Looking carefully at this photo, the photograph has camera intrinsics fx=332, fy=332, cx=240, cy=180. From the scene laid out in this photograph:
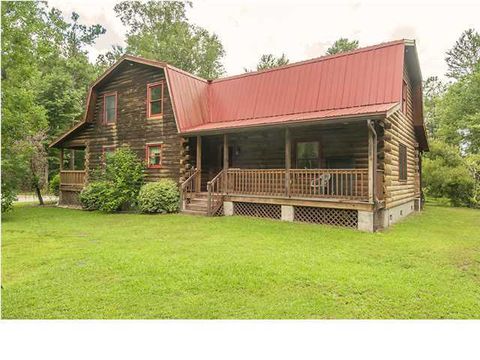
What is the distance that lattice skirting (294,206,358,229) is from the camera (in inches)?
402

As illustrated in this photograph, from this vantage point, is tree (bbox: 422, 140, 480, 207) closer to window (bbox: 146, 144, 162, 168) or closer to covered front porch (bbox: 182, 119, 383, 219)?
covered front porch (bbox: 182, 119, 383, 219)

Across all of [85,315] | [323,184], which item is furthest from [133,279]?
[323,184]

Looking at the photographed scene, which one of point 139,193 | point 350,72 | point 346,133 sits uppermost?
point 350,72

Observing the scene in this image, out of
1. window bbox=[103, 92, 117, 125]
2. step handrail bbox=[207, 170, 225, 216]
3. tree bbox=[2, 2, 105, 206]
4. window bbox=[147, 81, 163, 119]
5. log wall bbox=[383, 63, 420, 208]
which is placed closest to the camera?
tree bbox=[2, 2, 105, 206]

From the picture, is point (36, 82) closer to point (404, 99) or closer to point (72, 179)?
point (72, 179)

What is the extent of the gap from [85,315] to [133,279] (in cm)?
124

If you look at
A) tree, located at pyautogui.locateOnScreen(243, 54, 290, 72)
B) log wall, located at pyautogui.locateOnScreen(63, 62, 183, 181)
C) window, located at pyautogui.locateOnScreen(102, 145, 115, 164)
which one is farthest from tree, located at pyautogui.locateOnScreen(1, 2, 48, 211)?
tree, located at pyautogui.locateOnScreen(243, 54, 290, 72)

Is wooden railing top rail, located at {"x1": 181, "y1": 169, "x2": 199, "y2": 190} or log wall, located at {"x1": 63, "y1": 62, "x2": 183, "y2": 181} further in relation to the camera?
log wall, located at {"x1": 63, "y1": 62, "x2": 183, "y2": 181}

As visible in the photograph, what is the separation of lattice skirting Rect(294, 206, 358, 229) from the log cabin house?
0.11 ft

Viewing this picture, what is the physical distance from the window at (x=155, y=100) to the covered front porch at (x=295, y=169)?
2.17m

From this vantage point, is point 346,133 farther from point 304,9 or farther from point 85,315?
point 85,315
